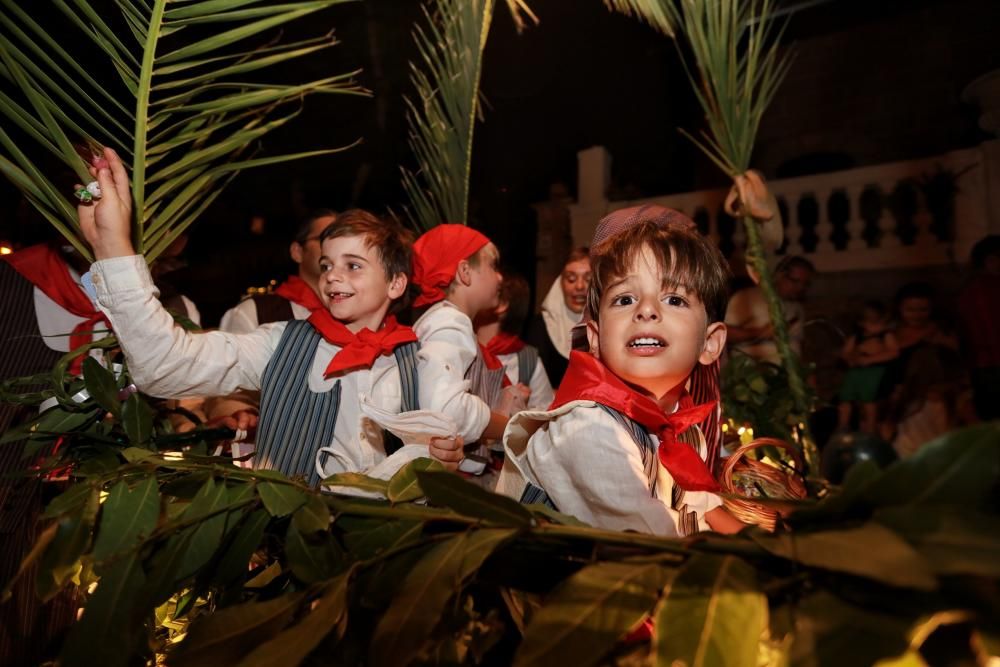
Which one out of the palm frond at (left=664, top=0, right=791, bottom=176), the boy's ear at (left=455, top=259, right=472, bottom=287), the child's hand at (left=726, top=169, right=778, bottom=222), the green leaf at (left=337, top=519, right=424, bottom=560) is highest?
the palm frond at (left=664, top=0, right=791, bottom=176)

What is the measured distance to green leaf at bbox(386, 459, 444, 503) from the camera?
622mm

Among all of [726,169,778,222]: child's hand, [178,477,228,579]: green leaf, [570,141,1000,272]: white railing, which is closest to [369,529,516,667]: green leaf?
[178,477,228,579]: green leaf

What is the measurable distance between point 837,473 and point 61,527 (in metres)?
2.04

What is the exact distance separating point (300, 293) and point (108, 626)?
1812 millimetres

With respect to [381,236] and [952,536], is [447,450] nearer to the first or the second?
[381,236]

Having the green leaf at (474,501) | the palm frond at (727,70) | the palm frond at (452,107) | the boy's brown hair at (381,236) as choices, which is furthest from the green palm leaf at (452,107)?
the green leaf at (474,501)

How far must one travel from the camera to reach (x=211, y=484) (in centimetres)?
63

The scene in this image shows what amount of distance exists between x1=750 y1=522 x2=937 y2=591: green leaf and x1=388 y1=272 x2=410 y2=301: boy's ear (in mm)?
1339

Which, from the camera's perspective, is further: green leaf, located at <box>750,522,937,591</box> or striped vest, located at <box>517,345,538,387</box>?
striped vest, located at <box>517,345,538,387</box>

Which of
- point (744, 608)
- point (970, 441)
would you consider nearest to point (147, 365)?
point (744, 608)

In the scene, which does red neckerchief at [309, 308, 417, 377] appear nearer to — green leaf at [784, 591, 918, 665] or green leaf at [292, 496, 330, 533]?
green leaf at [292, 496, 330, 533]

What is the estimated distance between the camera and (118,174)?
1.02 metres

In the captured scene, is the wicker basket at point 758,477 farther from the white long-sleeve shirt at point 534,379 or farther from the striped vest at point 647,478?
the white long-sleeve shirt at point 534,379

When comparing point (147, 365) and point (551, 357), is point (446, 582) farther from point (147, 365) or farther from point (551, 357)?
point (551, 357)
